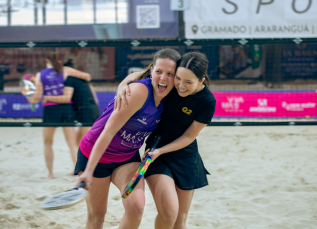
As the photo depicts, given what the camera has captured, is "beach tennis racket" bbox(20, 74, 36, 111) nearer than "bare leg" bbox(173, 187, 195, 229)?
No

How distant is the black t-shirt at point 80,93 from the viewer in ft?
14.5

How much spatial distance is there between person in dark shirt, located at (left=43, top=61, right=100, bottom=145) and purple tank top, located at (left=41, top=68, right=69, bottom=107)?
0.25ft

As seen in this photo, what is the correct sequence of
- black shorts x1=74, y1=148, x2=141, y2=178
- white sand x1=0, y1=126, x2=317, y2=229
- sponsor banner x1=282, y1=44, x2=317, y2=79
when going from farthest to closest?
sponsor banner x1=282, y1=44, x2=317, y2=79
white sand x1=0, y1=126, x2=317, y2=229
black shorts x1=74, y1=148, x2=141, y2=178

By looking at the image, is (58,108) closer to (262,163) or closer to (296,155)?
(262,163)

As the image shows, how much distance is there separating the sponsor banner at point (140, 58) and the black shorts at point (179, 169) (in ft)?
6.59

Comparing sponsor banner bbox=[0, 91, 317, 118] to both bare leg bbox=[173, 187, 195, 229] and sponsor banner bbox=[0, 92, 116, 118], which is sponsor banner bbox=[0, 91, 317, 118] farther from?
bare leg bbox=[173, 187, 195, 229]

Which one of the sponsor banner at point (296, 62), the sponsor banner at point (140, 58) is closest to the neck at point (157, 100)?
the sponsor banner at point (140, 58)

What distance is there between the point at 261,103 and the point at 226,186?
114 inches

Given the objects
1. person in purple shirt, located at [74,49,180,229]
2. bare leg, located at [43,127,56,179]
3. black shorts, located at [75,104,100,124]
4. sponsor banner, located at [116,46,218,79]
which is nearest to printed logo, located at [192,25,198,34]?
sponsor banner, located at [116,46,218,79]

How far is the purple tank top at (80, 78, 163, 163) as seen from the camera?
2090mm

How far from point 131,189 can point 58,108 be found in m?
2.61

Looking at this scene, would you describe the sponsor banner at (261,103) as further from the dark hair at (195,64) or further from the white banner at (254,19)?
the dark hair at (195,64)

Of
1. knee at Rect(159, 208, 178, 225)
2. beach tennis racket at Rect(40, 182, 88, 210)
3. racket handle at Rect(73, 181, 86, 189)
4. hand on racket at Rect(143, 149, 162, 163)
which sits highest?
hand on racket at Rect(143, 149, 162, 163)

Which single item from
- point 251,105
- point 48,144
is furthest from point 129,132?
point 251,105
